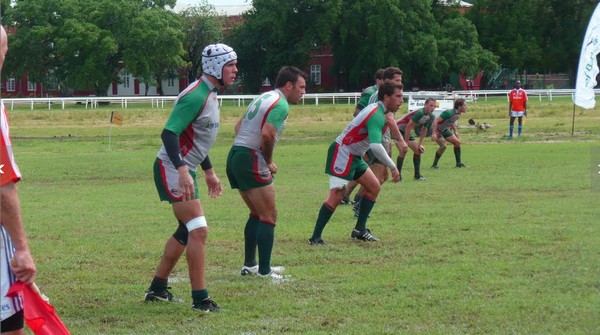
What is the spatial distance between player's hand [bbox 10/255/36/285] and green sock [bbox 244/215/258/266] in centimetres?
473

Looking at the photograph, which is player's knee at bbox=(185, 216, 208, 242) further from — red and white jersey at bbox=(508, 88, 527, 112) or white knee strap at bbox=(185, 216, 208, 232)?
red and white jersey at bbox=(508, 88, 527, 112)

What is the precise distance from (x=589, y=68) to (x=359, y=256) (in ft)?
66.2

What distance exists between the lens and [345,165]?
37.3 ft

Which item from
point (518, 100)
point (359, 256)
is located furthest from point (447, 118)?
point (359, 256)

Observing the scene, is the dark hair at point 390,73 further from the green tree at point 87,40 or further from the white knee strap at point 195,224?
the green tree at point 87,40

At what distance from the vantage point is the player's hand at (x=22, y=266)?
4520mm

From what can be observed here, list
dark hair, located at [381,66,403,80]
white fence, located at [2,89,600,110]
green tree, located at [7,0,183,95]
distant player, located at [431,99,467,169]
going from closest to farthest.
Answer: dark hair, located at [381,66,403,80] → distant player, located at [431,99,467,169] → white fence, located at [2,89,600,110] → green tree, located at [7,0,183,95]

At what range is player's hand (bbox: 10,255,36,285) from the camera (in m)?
4.52

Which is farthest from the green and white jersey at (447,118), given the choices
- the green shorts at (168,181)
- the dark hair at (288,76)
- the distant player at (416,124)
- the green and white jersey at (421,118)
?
the green shorts at (168,181)

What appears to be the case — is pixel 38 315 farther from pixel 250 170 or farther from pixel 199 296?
pixel 250 170

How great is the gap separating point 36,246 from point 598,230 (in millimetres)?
6418

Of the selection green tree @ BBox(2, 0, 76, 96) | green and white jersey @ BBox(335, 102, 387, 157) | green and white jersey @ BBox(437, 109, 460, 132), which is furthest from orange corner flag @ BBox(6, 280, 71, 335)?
green tree @ BBox(2, 0, 76, 96)

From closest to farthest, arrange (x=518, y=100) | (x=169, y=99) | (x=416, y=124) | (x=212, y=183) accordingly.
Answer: (x=212, y=183), (x=416, y=124), (x=518, y=100), (x=169, y=99)

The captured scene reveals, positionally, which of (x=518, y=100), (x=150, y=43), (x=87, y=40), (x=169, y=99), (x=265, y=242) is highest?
(x=87, y=40)
